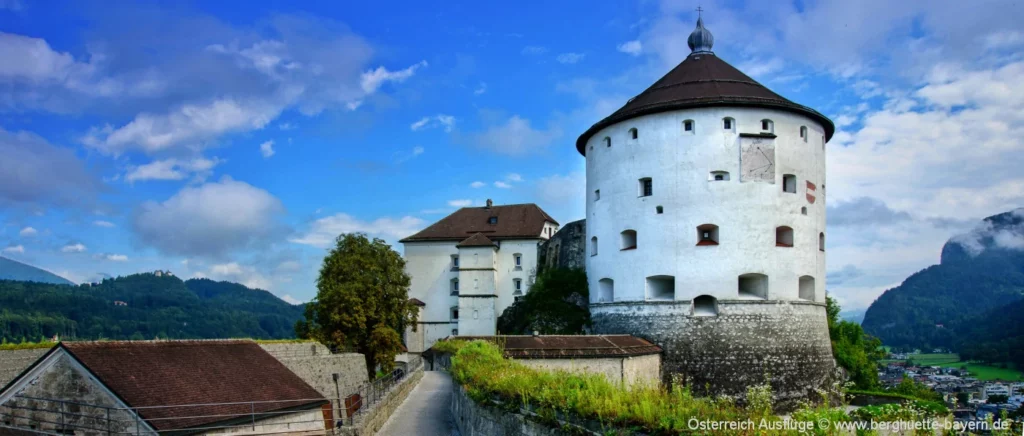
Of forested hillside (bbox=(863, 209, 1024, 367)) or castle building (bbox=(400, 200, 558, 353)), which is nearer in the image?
castle building (bbox=(400, 200, 558, 353))

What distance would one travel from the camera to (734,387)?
2536 cm

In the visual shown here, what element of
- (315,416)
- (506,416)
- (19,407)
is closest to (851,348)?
(315,416)

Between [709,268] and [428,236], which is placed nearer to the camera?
[709,268]

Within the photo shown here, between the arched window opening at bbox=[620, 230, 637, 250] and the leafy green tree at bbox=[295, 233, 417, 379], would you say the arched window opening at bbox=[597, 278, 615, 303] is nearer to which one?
the arched window opening at bbox=[620, 230, 637, 250]

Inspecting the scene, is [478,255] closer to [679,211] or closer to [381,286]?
[381,286]

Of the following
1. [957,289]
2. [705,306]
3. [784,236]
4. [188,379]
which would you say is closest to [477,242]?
[705,306]

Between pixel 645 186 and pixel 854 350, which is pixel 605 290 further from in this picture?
pixel 854 350

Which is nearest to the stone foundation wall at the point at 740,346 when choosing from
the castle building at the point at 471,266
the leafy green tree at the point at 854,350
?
the leafy green tree at the point at 854,350

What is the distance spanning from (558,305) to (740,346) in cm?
1062

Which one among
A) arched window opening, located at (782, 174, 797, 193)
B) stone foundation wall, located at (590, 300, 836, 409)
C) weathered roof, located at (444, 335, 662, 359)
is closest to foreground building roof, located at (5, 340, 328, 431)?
weathered roof, located at (444, 335, 662, 359)

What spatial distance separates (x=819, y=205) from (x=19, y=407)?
28.1 m

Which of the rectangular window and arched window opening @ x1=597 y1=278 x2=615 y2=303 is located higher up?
the rectangular window

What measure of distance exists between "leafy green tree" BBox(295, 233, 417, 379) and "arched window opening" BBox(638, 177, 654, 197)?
522 inches

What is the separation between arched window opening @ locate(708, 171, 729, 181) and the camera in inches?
1052
